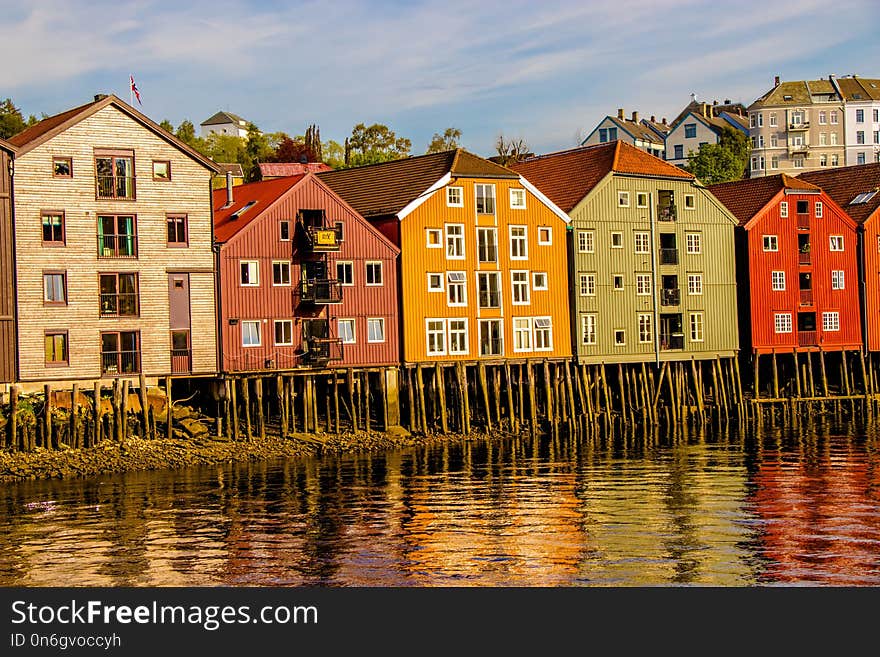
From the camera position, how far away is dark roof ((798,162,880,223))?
82.1 m

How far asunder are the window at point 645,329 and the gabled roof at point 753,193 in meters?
9.21

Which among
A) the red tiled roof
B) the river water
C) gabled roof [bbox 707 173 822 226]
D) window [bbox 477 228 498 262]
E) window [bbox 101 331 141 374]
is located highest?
gabled roof [bbox 707 173 822 226]

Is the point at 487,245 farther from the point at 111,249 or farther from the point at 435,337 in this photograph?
the point at 111,249

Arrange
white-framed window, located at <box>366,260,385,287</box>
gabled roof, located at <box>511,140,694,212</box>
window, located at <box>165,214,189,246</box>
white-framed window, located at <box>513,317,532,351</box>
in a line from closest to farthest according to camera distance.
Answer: window, located at <box>165,214,189,246</box> < white-framed window, located at <box>366,260,385,287</box> < white-framed window, located at <box>513,317,532,351</box> < gabled roof, located at <box>511,140,694,212</box>

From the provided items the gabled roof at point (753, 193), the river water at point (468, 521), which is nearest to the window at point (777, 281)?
the gabled roof at point (753, 193)

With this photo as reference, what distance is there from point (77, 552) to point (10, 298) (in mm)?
19724

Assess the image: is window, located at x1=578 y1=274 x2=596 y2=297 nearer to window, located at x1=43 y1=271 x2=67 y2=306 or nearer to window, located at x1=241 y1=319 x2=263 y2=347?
window, located at x1=241 y1=319 x2=263 y2=347

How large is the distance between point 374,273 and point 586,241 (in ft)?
41.5

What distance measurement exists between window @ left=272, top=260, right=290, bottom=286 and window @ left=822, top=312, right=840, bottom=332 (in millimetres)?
33544

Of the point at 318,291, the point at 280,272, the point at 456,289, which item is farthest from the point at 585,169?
the point at 280,272

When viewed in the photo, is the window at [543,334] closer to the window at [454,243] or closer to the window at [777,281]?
the window at [454,243]

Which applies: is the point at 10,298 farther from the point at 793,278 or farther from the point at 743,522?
the point at 793,278

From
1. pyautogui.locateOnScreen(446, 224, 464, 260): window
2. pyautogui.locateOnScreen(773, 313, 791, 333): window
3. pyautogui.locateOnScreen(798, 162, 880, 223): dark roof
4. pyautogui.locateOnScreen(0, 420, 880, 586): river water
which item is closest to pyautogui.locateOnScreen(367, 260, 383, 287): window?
pyautogui.locateOnScreen(446, 224, 464, 260): window

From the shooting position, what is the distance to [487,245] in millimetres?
66938
